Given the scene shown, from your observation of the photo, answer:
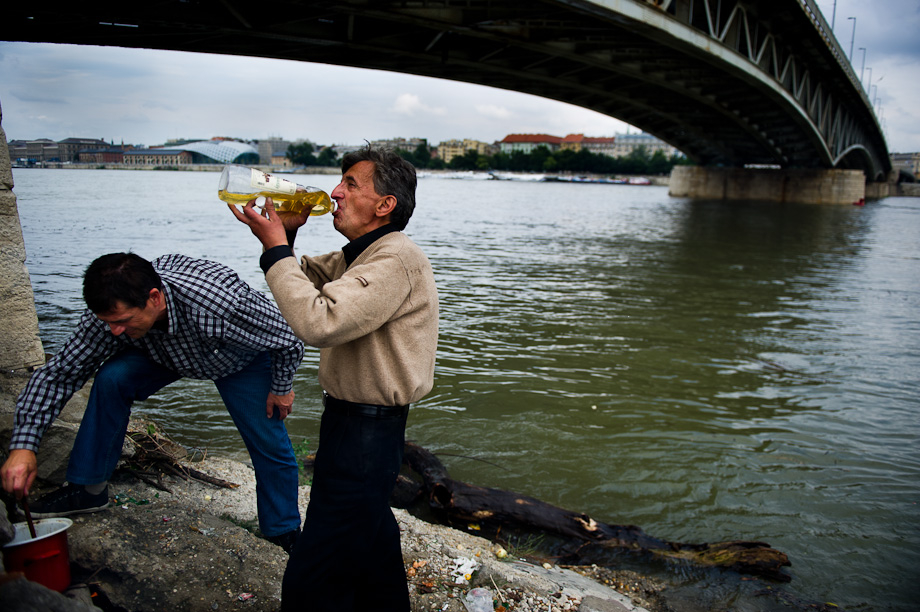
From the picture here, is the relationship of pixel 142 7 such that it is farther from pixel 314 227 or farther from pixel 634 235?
pixel 634 235

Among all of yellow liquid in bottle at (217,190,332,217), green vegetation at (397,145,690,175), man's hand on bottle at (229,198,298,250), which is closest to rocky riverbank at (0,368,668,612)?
man's hand on bottle at (229,198,298,250)

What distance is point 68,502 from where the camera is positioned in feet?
8.82

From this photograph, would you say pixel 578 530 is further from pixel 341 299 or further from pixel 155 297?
pixel 155 297

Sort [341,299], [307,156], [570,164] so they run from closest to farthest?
1. [341,299]
2. [307,156]
3. [570,164]

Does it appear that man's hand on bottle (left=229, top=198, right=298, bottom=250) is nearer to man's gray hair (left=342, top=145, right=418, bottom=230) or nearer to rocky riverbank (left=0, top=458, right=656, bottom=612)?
man's gray hair (left=342, top=145, right=418, bottom=230)

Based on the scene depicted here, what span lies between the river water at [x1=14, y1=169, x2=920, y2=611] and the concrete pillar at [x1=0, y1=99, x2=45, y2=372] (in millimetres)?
1366

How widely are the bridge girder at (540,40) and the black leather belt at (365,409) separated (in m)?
12.4

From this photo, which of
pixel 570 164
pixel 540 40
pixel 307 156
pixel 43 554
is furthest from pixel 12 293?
pixel 570 164

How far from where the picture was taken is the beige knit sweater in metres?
1.81

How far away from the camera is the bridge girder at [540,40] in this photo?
43.6ft

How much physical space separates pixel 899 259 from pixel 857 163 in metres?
47.5

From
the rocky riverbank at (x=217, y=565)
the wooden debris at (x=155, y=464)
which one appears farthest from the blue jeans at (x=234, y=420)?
the wooden debris at (x=155, y=464)

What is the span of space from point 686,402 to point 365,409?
5200mm

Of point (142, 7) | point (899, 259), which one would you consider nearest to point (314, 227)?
point (142, 7)
